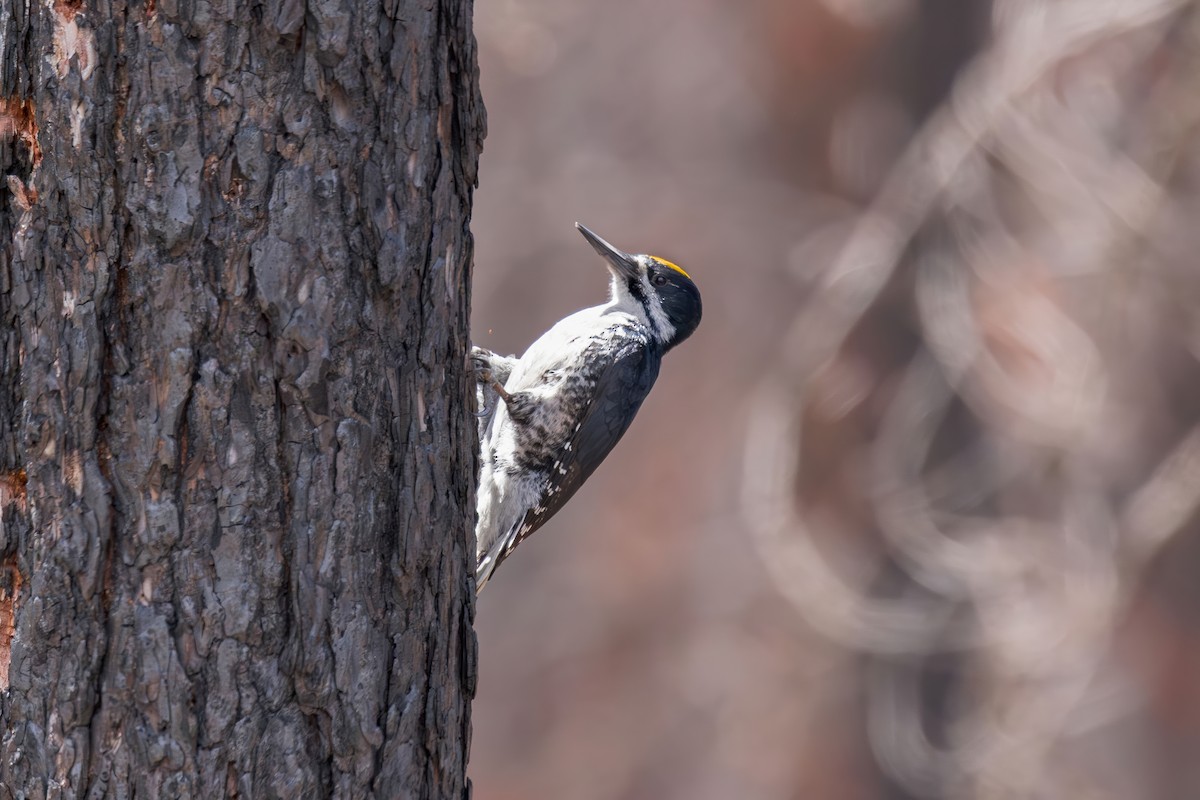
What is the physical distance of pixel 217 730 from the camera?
1722mm

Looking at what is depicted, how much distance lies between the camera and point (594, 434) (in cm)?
401

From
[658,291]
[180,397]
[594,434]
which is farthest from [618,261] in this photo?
[180,397]

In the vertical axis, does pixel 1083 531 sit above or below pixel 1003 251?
below

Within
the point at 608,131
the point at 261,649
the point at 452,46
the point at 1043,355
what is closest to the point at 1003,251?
the point at 1043,355

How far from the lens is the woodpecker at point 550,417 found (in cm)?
392

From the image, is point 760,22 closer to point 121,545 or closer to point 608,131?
point 608,131

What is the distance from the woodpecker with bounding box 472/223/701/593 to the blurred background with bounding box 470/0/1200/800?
307 centimetres

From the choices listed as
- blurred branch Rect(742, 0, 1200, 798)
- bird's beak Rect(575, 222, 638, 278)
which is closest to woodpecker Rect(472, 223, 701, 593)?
bird's beak Rect(575, 222, 638, 278)

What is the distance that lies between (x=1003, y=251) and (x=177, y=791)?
6.07 m

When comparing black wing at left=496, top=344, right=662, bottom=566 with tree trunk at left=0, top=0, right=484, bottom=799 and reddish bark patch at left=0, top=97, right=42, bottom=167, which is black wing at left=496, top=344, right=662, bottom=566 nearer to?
tree trunk at left=0, top=0, right=484, bottom=799

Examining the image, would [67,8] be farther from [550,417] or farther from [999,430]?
[999,430]

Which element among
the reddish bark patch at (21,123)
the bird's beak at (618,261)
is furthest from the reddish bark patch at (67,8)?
the bird's beak at (618,261)

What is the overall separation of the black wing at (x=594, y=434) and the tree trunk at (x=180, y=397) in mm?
2126

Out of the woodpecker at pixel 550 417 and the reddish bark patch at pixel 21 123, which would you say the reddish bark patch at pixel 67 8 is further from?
the woodpecker at pixel 550 417
